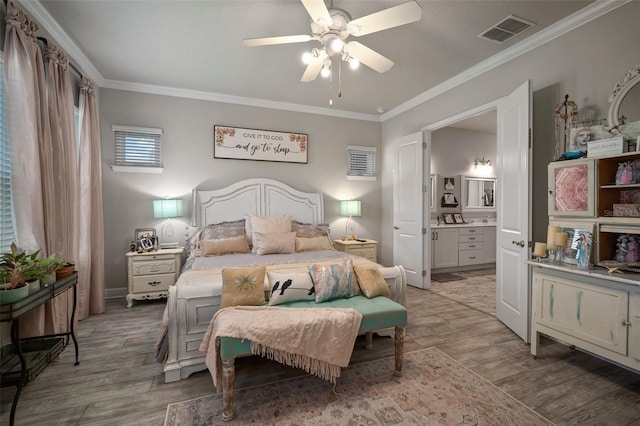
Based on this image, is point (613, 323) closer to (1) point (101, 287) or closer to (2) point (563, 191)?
(2) point (563, 191)

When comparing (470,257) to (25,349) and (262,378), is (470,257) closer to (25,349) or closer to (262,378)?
(262,378)

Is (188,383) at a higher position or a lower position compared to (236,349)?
lower

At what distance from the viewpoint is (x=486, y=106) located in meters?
3.20

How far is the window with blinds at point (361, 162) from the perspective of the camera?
498cm

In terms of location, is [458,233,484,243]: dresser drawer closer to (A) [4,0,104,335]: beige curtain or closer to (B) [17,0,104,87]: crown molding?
(A) [4,0,104,335]: beige curtain

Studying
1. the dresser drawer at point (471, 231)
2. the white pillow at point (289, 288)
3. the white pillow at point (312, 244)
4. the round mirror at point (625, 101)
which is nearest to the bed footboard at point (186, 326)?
the white pillow at point (289, 288)

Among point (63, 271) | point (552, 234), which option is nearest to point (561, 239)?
point (552, 234)

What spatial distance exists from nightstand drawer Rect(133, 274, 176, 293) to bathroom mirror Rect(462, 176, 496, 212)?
18.0 ft

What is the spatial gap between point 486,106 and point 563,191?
1400 millimetres

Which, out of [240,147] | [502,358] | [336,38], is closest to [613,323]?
[502,358]

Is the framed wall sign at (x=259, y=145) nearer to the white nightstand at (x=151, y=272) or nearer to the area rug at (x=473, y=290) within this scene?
the white nightstand at (x=151, y=272)

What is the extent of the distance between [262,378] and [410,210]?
3177mm

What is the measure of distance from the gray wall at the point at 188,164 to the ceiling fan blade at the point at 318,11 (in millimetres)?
A: 2684

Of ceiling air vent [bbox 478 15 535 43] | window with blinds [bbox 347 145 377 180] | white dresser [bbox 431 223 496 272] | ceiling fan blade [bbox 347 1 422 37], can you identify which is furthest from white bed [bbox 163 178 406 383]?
white dresser [bbox 431 223 496 272]
